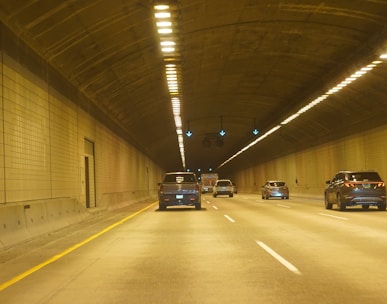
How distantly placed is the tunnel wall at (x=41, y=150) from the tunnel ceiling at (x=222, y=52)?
0.83m

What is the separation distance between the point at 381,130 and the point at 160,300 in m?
25.1

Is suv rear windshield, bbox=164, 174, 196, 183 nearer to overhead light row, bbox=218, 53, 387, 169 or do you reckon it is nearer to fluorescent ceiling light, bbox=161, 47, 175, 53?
overhead light row, bbox=218, 53, 387, 169

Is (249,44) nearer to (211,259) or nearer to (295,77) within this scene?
(295,77)

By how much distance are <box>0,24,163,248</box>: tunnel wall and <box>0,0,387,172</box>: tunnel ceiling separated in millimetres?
830

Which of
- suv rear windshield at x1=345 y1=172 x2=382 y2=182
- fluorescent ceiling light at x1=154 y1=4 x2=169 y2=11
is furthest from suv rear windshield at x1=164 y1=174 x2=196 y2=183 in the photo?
fluorescent ceiling light at x1=154 y1=4 x2=169 y2=11

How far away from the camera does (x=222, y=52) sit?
23.4m

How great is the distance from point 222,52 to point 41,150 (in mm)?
9800

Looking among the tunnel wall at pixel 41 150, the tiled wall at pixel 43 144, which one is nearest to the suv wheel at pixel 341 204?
the tunnel wall at pixel 41 150

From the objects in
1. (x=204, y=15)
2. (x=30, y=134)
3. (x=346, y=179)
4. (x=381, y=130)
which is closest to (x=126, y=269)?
(x=30, y=134)

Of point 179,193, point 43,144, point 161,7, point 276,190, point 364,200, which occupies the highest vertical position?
point 161,7

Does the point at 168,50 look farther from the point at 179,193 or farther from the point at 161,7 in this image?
the point at 179,193

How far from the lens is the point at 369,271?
8.90 meters

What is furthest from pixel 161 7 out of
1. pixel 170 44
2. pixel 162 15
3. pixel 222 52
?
pixel 222 52

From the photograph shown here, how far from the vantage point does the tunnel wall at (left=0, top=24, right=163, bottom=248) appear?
13453mm
